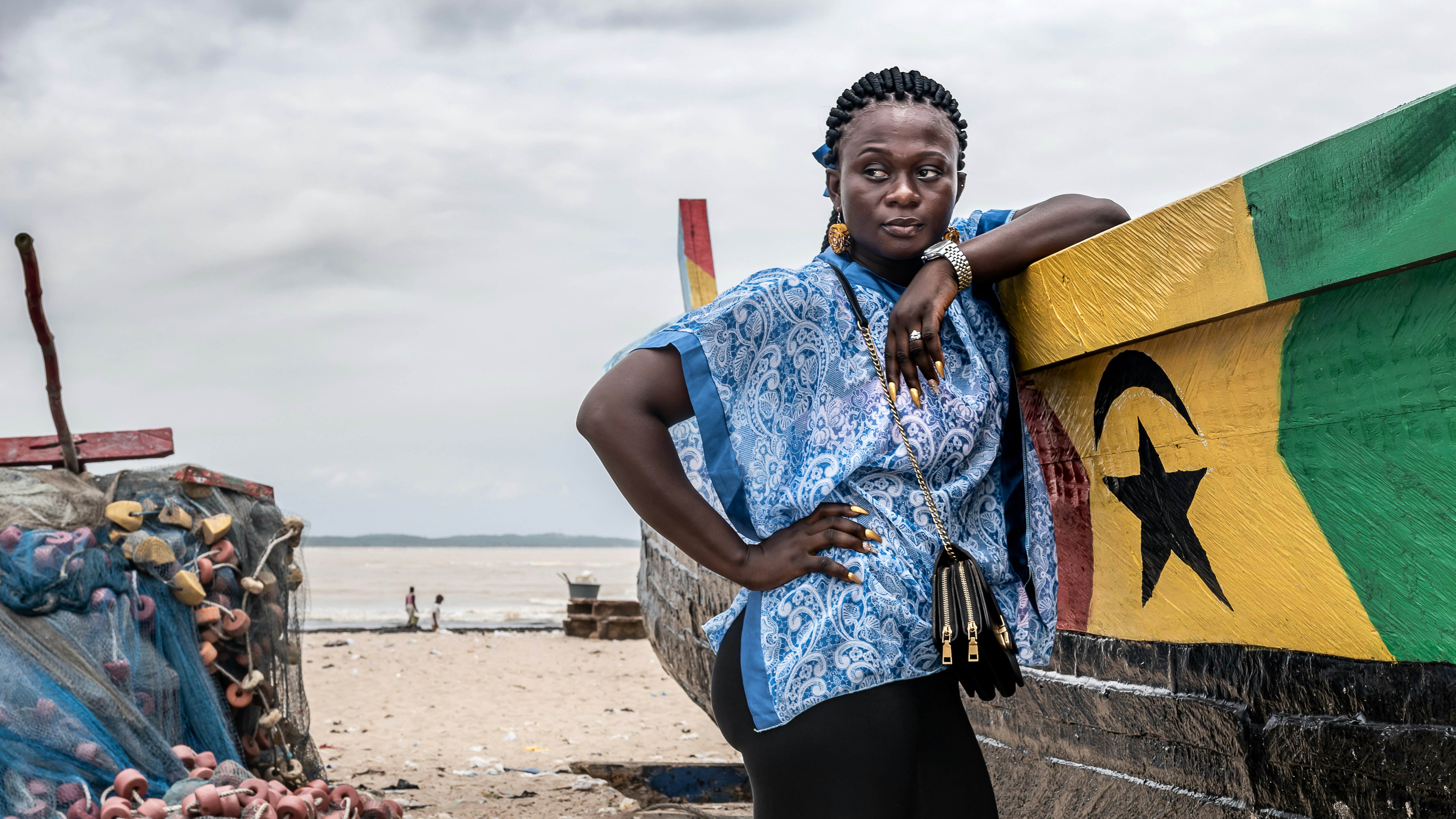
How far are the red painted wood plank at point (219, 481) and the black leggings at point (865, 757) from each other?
360 centimetres

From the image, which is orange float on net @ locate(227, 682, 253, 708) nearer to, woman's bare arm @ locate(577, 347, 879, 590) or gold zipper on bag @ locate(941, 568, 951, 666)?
woman's bare arm @ locate(577, 347, 879, 590)

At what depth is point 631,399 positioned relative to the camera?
56.5 inches

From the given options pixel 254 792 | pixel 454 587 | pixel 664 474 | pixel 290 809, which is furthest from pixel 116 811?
pixel 454 587

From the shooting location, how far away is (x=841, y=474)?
140 cm

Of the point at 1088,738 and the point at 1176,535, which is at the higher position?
the point at 1176,535

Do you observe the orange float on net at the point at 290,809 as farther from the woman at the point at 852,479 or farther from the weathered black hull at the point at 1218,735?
the woman at the point at 852,479

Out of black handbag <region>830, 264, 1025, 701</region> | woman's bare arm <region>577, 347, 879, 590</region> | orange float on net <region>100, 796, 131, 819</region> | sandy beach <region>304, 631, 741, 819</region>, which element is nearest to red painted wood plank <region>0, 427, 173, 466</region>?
orange float on net <region>100, 796, 131, 819</region>

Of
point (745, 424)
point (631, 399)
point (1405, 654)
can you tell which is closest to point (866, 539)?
point (745, 424)

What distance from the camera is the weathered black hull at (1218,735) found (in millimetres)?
1449

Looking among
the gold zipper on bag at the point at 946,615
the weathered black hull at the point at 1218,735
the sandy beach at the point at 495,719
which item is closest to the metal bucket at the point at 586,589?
the sandy beach at the point at 495,719

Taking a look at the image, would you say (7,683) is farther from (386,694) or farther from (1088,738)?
(386,694)

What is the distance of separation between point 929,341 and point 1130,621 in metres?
0.77

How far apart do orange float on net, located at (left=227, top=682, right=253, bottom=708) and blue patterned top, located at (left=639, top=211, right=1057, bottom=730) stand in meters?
3.39

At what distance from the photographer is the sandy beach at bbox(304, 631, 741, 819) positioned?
5.57 m
